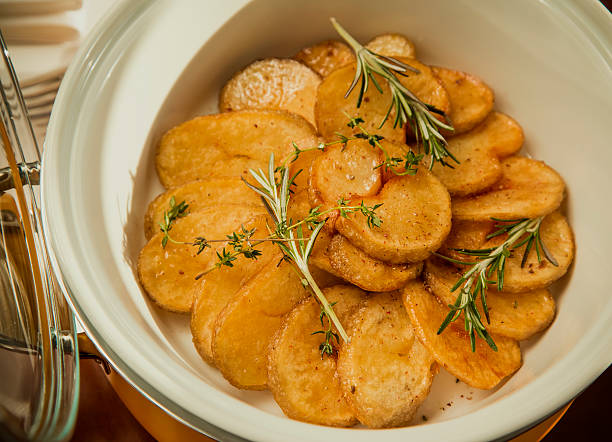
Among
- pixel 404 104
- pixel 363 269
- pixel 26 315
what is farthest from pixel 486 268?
pixel 26 315

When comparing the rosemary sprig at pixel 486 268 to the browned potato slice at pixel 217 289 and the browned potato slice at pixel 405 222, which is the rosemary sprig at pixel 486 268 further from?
the browned potato slice at pixel 217 289

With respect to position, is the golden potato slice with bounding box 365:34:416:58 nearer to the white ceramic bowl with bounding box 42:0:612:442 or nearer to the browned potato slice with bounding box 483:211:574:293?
the white ceramic bowl with bounding box 42:0:612:442

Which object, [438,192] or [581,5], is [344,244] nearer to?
[438,192]

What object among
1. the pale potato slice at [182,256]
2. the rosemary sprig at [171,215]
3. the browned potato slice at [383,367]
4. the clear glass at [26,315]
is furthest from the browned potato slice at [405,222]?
the clear glass at [26,315]

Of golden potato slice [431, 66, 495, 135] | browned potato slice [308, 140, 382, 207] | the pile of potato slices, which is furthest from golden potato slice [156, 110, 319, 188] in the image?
golden potato slice [431, 66, 495, 135]

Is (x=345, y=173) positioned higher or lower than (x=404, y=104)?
lower

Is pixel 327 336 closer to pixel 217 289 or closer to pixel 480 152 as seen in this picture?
pixel 217 289

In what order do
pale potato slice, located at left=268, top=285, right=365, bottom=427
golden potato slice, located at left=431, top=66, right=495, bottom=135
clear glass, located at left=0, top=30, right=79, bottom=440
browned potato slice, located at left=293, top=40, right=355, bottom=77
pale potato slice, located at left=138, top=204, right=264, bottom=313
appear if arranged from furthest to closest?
browned potato slice, located at left=293, top=40, right=355, bottom=77 < golden potato slice, located at left=431, top=66, right=495, bottom=135 < pale potato slice, located at left=138, top=204, right=264, bottom=313 < pale potato slice, located at left=268, top=285, right=365, bottom=427 < clear glass, located at left=0, top=30, right=79, bottom=440
